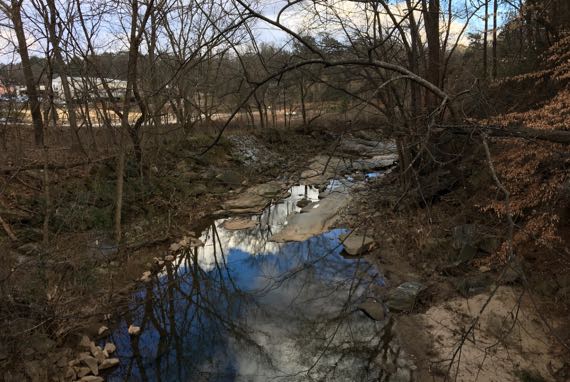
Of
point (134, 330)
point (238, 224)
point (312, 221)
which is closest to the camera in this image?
point (134, 330)

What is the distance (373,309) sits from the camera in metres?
6.25

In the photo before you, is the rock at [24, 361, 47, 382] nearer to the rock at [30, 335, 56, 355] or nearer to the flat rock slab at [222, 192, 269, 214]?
the rock at [30, 335, 56, 355]

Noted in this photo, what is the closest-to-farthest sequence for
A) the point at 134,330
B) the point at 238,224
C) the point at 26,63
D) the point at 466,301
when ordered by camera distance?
the point at 134,330, the point at 466,301, the point at 26,63, the point at 238,224

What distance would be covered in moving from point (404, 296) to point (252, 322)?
7.88 ft

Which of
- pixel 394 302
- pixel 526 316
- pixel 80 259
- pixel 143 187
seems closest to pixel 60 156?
pixel 143 187

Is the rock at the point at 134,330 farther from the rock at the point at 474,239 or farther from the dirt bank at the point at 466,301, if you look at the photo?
the rock at the point at 474,239

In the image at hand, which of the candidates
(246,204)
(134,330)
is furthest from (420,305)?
(246,204)

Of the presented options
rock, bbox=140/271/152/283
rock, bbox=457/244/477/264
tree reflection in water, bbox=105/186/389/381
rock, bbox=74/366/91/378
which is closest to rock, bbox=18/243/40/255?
rock, bbox=140/271/152/283

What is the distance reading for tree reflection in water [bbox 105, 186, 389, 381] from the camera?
5.18 meters

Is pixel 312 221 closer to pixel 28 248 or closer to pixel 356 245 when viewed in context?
pixel 356 245

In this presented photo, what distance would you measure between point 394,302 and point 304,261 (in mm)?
2436

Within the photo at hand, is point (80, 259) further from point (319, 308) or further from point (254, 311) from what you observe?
point (319, 308)

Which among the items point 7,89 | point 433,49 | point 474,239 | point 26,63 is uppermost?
point 26,63

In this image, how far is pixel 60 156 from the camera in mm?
10422
